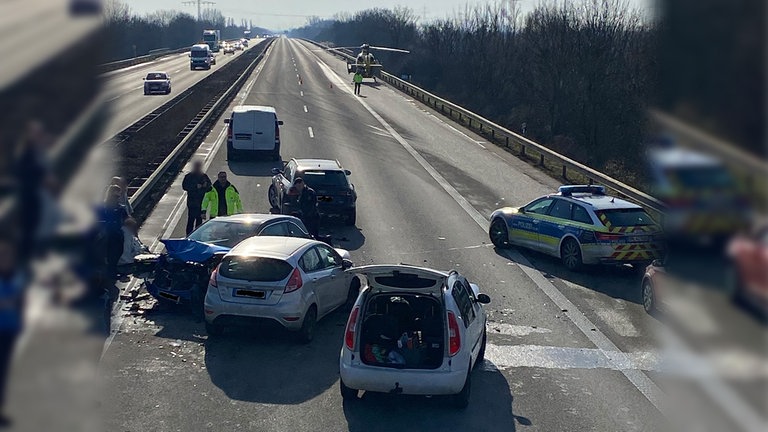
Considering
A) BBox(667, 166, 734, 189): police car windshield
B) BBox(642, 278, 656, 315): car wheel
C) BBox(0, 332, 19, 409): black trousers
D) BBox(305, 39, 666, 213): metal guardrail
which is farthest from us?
BBox(305, 39, 666, 213): metal guardrail

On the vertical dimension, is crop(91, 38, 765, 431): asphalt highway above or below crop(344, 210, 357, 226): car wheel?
above

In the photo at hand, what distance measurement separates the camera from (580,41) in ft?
155

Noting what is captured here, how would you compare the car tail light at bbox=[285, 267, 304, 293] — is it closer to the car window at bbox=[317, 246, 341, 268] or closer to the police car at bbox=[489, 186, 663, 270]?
the car window at bbox=[317, 246, 341, 268]

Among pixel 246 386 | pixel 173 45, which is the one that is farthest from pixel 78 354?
pixel 173 45

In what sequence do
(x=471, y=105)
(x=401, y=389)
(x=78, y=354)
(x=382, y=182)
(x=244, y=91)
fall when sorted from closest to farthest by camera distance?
(x=78, y=354)
(x=401, y=389)
(x=382, y=182)
(x=244, y=91)
(x=471, y=105)

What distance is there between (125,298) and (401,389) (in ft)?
21.4

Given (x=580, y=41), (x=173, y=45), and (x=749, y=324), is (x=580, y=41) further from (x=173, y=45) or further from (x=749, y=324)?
(x=173, y=45)

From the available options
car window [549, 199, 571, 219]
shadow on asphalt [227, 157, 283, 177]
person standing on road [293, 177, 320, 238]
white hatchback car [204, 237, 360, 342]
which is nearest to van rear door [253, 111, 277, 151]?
shadow on asphalt [227, 157, 283, 177]

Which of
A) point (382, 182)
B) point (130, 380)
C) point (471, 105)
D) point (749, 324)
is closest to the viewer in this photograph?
point (749, 324)

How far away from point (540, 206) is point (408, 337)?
9.49 metres

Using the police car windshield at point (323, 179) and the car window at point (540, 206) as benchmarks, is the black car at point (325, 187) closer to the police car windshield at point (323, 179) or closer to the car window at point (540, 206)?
the police car windshield at point (323, 179)

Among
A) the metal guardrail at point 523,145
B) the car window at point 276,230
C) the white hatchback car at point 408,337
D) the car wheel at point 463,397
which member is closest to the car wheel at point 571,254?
the metal guardrail at point 523,145

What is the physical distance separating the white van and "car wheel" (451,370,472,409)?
23.4m

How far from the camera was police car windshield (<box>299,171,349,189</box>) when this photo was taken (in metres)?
23.0
